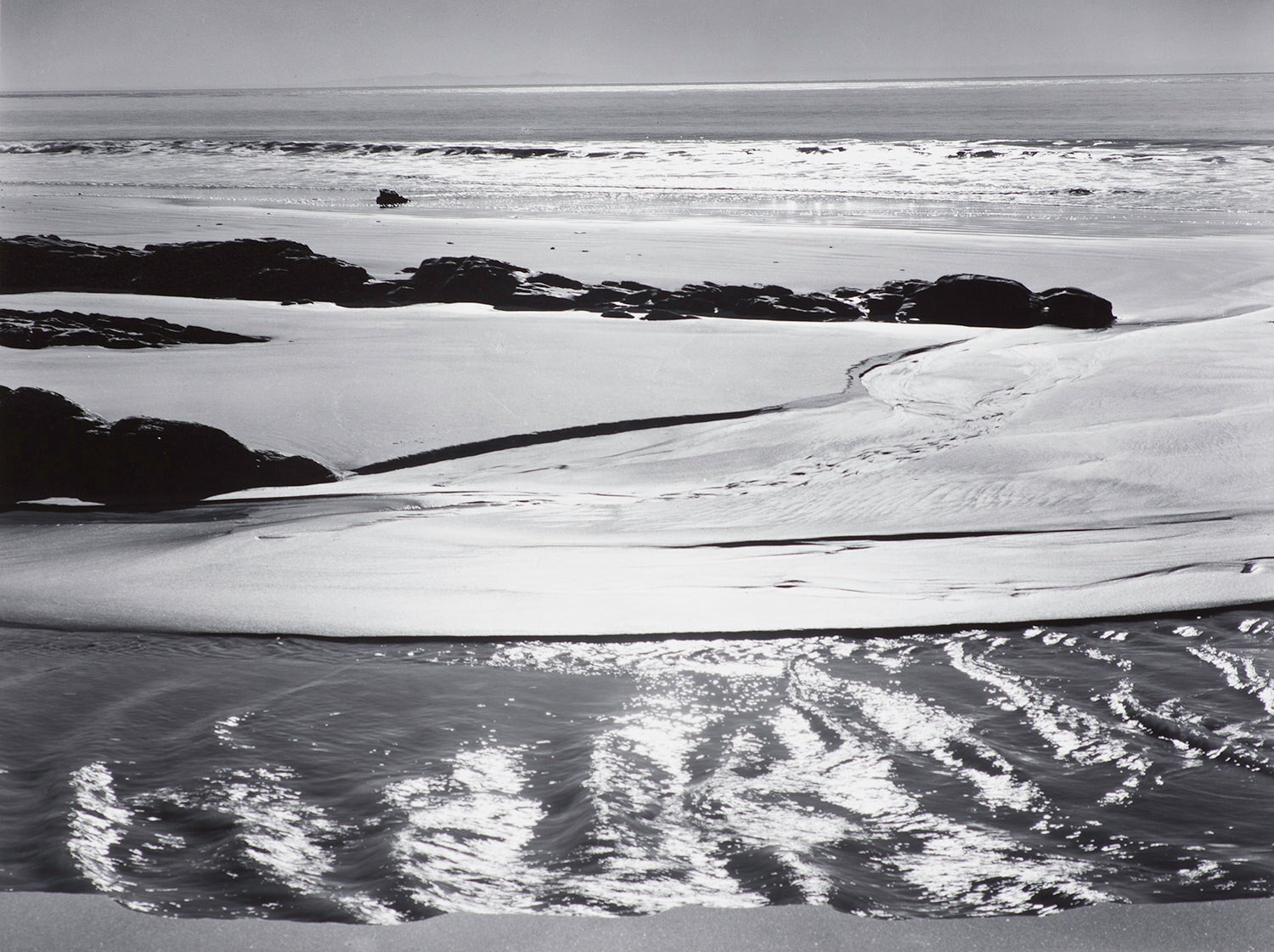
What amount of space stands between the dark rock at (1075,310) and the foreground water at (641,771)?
5.35 meters

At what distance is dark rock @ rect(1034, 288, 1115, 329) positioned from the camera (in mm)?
8086

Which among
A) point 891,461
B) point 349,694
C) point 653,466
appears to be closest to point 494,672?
point 349,694

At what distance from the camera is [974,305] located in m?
8.26

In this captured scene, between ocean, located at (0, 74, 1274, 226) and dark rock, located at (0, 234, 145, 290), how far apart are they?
7770 mm

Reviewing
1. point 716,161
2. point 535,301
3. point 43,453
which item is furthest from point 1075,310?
point 716,161

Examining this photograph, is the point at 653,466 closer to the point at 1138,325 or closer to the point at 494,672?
the point at 494,672

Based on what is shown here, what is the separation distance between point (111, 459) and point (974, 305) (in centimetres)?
592

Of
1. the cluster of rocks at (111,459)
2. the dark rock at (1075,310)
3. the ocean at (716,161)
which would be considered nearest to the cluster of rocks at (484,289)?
the dark rock at (1075,310)

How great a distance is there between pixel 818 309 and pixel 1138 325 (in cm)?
218

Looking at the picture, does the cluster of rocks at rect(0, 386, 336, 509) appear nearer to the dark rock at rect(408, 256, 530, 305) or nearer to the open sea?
the open sea

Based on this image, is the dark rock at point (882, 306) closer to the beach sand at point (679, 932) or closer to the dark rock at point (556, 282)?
the dark rock at point (556, 282)

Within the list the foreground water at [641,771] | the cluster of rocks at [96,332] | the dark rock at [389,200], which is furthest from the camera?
the dark rock at [389,200]

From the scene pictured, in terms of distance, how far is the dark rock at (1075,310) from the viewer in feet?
26.5

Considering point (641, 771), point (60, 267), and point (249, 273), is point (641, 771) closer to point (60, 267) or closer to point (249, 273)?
point (249, 273)
